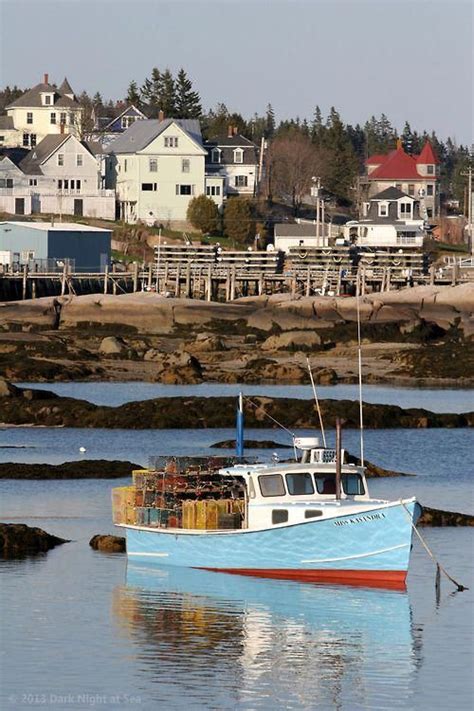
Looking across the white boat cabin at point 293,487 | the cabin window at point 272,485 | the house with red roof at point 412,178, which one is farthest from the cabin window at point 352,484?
the house with red roof at point 412,178

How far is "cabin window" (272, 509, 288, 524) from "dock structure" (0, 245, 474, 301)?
7034cm

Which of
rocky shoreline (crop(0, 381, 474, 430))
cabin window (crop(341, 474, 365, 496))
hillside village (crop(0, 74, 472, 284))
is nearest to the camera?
cabin window (crop(341, 474, 365, 496))

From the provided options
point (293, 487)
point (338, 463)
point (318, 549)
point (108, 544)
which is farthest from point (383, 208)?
point (318, 549)

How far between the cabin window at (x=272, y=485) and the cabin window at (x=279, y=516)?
1.25 feet

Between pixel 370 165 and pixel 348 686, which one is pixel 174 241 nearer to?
pixel 370 165

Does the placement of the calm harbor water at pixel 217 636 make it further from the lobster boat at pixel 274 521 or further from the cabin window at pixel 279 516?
the cabin window at pixel 279 516

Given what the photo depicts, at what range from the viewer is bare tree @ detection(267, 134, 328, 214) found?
140 m

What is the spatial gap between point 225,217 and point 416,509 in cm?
9444

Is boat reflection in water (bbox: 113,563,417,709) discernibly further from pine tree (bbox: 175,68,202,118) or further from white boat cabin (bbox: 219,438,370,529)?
pine tree (bbox: 175,68,202,118)

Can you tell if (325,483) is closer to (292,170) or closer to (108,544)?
(108,544)

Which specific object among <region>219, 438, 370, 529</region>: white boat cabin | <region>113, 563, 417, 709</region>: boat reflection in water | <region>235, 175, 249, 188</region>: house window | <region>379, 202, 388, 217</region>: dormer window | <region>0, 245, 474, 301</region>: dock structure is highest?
<region>235, 175, 249, 188</region>: house window

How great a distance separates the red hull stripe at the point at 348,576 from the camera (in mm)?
27672

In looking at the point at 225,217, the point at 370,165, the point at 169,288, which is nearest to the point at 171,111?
the point at 370,165

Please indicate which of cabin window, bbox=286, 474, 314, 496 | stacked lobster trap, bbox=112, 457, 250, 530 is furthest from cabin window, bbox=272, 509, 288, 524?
stacked lobster trap, bbox=112, 457, 250, 530
